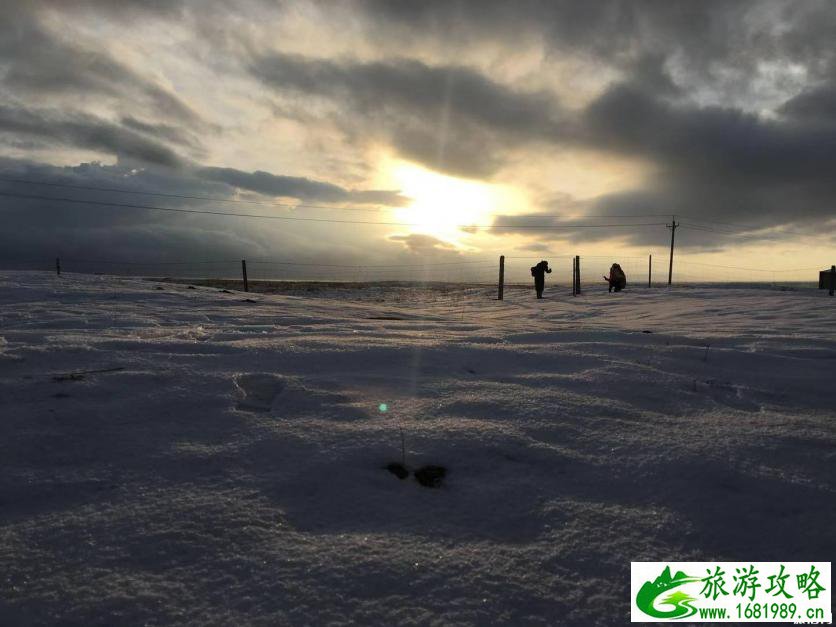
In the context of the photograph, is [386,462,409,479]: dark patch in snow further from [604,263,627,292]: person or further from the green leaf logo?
[604,263,627,292]: person

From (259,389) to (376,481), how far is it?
4.09ft

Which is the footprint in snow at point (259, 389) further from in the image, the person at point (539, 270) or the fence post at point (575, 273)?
the fence post at point (575, 273)

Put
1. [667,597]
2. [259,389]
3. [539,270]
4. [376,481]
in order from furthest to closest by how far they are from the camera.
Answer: [539,270], [259,389], [376,481], [667,597]

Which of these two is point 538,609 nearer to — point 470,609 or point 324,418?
point 470,609

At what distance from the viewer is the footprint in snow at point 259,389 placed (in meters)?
2.62

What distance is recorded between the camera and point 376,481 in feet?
6.23

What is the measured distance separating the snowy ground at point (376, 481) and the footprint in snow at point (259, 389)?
0.02 metres

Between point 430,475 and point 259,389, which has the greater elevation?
point 259,389

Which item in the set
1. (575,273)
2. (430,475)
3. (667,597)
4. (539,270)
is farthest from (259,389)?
(575,273)

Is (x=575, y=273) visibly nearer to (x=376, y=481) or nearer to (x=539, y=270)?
(x=539, y=270)

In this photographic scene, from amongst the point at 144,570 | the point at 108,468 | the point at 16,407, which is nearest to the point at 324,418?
the point at 108,468

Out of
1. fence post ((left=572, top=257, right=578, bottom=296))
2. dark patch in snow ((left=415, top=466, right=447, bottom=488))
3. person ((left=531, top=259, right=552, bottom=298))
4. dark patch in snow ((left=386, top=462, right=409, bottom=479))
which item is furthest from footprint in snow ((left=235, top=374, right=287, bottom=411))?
fence post ((left=572, top=257, right=578, bottom=296))

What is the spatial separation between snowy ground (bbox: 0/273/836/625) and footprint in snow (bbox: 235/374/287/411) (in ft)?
0.07

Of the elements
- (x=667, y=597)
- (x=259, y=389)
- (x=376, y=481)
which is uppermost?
(x=259, y=389)
